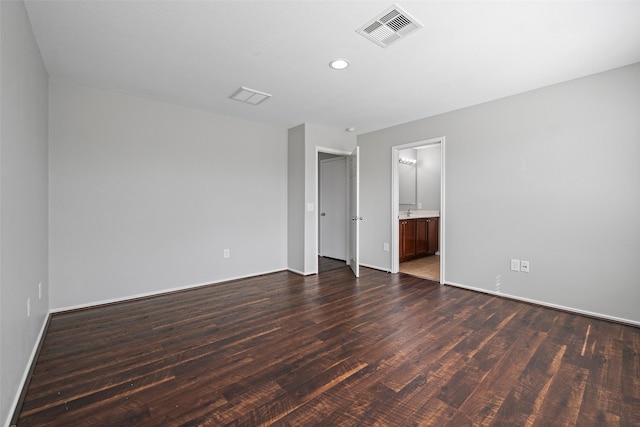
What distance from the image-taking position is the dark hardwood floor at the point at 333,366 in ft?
5.05

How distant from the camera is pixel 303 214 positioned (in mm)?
4480

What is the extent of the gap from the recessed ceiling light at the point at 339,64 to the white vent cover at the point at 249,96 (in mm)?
997

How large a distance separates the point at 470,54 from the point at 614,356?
260cm

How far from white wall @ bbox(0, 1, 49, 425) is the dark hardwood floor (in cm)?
26

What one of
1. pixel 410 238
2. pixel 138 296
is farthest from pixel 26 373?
pixel 410 238

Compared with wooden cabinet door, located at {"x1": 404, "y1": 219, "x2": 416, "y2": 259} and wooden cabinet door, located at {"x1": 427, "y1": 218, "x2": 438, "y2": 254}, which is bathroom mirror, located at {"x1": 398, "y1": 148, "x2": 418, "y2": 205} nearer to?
wooden cabinet door, located at {"x1": 427, "y1": 218, "x2": 438, "y2": 254}

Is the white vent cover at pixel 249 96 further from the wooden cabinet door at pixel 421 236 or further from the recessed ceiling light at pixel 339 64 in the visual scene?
the wooden cabinet door at pixel 421 236

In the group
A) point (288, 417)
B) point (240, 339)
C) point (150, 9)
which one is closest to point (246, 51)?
point (150, 9)

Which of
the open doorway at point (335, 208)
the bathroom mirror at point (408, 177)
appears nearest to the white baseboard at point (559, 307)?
the open doorway at point (335, 208)

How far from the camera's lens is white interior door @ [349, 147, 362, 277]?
4.46 m

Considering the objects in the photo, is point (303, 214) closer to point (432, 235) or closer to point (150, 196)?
point (150, 196)

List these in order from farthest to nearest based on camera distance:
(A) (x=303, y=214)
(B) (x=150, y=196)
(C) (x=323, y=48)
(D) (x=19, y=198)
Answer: (A) (x=303, y=214) → (B) (x=150, y=196) → (C) (x=323, y=48) → (D) (x=19, y=198)

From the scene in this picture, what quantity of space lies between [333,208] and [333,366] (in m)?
4.03

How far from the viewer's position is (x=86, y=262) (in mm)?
3051
